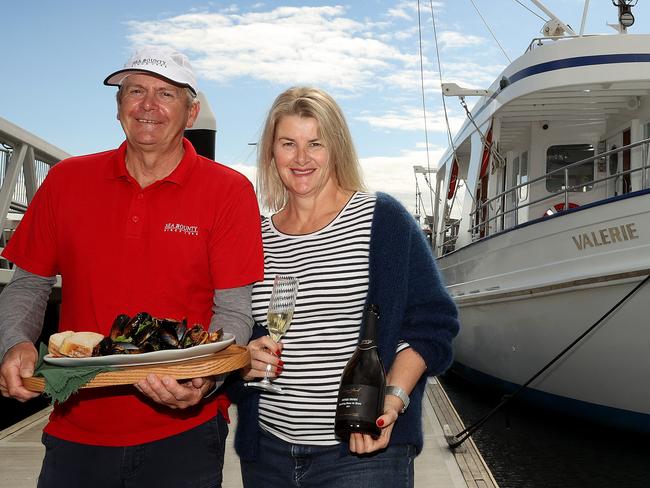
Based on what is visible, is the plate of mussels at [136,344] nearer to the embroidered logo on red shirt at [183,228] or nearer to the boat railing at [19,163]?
the embroidered logo on red shirt at [183,228]

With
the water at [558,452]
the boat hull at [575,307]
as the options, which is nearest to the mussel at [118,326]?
the water at [558,452]

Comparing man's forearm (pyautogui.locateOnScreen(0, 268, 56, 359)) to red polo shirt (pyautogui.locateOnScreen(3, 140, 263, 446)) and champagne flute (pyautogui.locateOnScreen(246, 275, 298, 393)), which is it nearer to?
red polo shirt (pyautogui.locateOnScreen(3, 140, 263, 446))

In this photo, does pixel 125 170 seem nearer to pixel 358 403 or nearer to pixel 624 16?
pixel 358 403

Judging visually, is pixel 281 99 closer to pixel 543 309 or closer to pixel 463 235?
pixel 543 309

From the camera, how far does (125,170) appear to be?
8.30ft

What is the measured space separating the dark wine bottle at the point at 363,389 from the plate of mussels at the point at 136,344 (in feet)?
1.21

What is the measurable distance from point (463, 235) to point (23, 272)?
1036cm

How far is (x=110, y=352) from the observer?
7.03ft

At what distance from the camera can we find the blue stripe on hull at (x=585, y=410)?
8.30m

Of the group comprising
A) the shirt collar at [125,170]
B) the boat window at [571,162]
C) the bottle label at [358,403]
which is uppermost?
the boat window at [571,162]

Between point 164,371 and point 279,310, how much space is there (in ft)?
1.39

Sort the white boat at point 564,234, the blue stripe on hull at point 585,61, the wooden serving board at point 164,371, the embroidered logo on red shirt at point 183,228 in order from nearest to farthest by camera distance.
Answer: the wooden serving board at point 164,371, the embroidered logo on red shirt at point 183,228, the white boat at point 564,234, the blue stripe on hull at point 585,61

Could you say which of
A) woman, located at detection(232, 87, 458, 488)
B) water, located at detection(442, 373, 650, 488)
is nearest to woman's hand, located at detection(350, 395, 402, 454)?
woman, located at detection(232, 87, 458, 488)

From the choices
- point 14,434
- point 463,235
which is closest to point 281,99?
point 14,434
